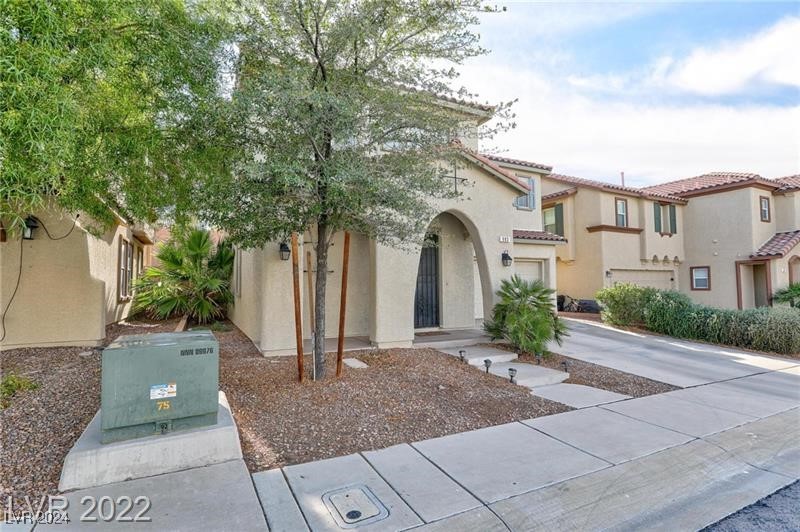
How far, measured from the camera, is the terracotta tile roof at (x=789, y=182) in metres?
19.4

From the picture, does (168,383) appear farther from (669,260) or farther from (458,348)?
(669,260)

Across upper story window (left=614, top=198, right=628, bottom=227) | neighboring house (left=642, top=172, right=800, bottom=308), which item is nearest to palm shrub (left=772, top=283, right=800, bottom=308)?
neighboring house (left=642, top=172, right=800, bottom=308)

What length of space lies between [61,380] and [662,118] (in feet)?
50.0

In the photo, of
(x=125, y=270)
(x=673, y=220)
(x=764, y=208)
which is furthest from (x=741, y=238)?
(x=125, y=270)

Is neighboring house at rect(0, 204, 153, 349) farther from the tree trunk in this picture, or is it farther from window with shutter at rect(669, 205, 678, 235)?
window with shutter at rect(669, 205, 678, 235)

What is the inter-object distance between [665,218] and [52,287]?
24.4 m

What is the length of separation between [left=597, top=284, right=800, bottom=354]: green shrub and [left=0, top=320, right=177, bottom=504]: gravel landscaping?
1469 centimetres

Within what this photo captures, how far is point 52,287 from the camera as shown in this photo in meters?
7.92

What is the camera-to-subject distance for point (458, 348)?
9.42 metres

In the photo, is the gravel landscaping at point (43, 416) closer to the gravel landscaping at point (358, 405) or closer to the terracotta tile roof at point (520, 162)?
the gravel landscaping at point (358, 405)

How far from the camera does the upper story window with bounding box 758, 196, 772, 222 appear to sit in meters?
19.5

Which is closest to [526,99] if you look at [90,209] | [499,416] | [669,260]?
[499,416]

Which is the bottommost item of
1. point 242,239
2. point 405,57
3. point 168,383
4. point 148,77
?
point 168,383

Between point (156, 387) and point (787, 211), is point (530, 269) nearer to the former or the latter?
point (156, 387)
